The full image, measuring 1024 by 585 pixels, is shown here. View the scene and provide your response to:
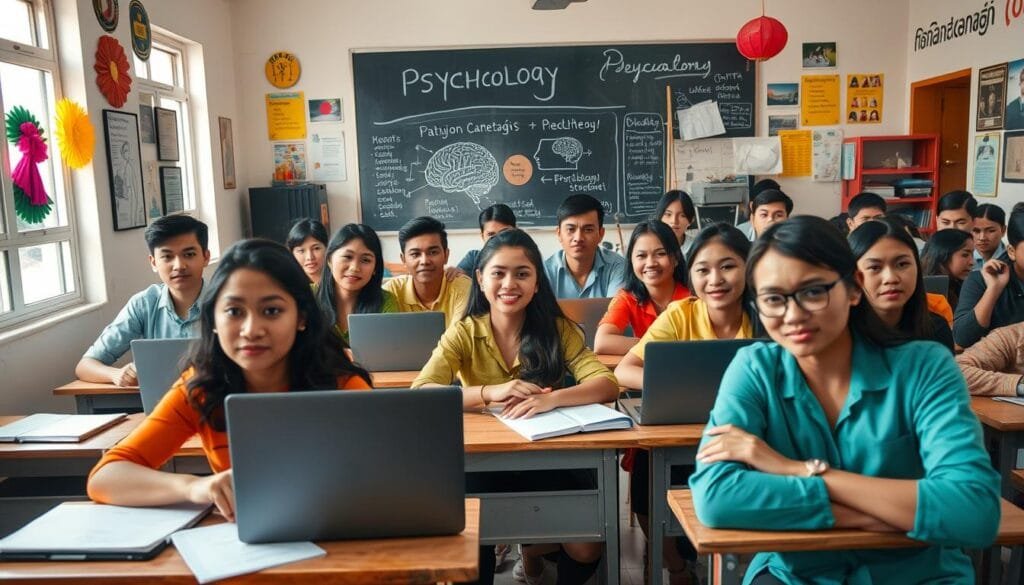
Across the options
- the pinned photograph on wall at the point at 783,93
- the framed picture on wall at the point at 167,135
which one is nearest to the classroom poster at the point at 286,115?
the framed picture on wall at the point at 167,135

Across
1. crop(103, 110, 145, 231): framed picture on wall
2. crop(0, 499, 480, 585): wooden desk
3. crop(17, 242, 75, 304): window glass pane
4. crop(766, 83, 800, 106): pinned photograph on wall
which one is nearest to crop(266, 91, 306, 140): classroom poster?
crop(103, 110, 145, 231): framed picture on wall

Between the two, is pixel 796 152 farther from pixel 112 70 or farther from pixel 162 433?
pixel 162 433

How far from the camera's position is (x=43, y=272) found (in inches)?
148

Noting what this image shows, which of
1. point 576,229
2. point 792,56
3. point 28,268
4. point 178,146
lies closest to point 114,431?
point 28,268

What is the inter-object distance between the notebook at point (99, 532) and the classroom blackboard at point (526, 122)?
4957mm

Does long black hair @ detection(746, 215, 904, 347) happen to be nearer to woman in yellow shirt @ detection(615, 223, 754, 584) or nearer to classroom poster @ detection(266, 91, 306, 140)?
woman in yellow shirt @ detection(615, 223, 754, 584)

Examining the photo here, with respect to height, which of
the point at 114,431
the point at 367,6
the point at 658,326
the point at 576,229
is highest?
the point at 367,6

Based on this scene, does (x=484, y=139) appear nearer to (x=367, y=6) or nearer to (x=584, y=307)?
(x=367, y=6)

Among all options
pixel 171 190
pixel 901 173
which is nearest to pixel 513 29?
pixel 171 190

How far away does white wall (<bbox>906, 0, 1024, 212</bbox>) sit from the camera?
475 centimetres

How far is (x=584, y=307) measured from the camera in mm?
3189

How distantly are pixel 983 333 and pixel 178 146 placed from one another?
183 inches

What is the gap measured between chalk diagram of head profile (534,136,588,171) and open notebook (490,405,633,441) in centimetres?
434

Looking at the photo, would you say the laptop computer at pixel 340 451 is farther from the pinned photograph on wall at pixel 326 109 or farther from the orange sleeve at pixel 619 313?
the pinned photograph on wall at pixel 326 109
